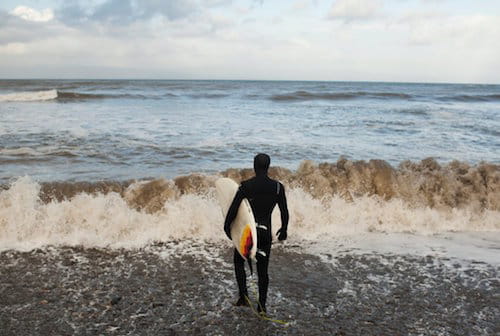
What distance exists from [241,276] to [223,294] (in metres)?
0.51

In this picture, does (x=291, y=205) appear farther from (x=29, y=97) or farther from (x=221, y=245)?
(x=29, y=97)

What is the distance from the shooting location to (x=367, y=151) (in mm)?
14852

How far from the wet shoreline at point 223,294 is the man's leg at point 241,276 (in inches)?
3.8

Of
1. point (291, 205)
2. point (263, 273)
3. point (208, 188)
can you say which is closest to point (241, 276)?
point (263, 273)

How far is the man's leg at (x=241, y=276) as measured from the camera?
472 centimetres

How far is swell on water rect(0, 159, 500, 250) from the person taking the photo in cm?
724

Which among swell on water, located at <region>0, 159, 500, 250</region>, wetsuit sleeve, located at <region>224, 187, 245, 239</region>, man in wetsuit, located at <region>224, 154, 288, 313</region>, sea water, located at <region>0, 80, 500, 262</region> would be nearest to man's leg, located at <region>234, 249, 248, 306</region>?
man in wetsuit, located at <region>224, 154, 288, 313</region>

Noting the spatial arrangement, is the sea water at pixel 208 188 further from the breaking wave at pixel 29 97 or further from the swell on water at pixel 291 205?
the breaking wave at pixel 29 97

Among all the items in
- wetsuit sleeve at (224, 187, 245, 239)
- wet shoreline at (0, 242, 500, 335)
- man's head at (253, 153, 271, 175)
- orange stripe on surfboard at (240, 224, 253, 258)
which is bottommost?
wet shoreline at (0, 242, 500, 335)

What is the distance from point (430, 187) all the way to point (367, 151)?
5.60 m

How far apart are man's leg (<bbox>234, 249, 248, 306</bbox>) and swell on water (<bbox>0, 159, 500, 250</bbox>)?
8.00 feet

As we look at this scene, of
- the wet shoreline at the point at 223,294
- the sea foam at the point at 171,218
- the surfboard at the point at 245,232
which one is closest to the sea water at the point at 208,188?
the sea foam at the point at 171,218

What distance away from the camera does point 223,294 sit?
5.13 m

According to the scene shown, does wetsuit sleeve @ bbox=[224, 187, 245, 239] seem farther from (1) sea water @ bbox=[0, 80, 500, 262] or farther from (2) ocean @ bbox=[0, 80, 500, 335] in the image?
(1) sea water @ bbox=[0, 80, 500, 262]
